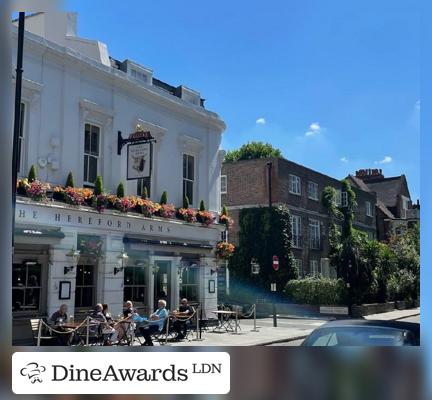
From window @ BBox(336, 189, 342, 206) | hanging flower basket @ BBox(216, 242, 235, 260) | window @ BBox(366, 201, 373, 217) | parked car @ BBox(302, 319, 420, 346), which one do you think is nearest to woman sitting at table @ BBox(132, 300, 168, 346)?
hanging flower basket @ BBox(216, 242, 235, 260)

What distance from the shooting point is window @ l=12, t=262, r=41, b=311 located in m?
2.14

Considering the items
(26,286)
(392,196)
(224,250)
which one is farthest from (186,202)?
(392,196)

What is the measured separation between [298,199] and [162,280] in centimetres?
84

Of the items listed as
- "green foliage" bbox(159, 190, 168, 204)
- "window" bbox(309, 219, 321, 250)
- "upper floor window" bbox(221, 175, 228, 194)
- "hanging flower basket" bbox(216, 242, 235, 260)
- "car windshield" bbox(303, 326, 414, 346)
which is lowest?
"car windshield" bbox(303, 326, 414, 346)

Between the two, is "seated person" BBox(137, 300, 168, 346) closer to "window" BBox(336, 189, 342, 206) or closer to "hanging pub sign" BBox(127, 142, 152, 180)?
"hanging pub sign" BBox(127, 142, 152, 180)

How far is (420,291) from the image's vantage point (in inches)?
86.0

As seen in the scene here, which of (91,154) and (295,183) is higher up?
(91,154)

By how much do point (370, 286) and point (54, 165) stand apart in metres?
1.73

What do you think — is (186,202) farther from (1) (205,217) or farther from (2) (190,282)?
(2) (190,282)

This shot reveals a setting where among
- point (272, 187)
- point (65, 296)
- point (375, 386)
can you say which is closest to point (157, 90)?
point (272, 187)

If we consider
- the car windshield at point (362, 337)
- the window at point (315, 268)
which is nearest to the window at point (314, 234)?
the window at point (315, 268)

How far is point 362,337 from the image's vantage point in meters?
2.24

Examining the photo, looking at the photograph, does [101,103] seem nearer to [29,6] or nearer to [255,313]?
[29,6]

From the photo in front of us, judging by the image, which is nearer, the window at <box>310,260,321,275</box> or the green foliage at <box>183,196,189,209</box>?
the window at <box>310,260,321,275</box>
